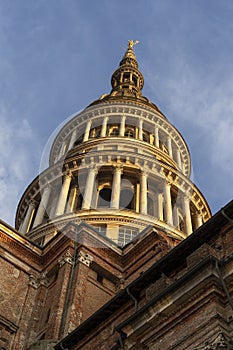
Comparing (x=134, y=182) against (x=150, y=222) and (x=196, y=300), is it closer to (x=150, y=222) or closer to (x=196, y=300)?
(x=150, y=222)

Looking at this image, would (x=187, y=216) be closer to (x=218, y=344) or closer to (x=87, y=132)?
(x=87, y=132)

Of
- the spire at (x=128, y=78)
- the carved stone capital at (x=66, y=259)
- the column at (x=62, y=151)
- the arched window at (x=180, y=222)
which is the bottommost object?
the carved stone capital at (x=66, y=259)

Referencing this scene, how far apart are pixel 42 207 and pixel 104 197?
426 cm

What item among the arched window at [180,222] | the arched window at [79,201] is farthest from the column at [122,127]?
the arched window at [180,222]

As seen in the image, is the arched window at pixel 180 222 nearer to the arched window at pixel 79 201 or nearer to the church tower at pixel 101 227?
the church tower at pixel 101 227

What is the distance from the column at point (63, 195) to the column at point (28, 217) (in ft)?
10.2

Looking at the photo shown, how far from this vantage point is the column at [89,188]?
36000mm

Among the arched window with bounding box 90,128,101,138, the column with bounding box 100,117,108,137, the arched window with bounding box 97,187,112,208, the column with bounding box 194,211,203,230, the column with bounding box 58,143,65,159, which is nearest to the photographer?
the arched window with bounding box 97,187,112,208

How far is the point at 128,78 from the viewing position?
64.8 m

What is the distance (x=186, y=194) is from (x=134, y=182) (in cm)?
426

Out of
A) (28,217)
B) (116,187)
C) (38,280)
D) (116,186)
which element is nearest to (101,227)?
(116,187)

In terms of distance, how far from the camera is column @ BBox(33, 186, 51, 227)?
3700 centimetres

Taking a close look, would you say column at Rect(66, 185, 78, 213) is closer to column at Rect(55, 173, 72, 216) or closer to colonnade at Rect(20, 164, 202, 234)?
colonnade at Rect(20, 164, 202, 234)

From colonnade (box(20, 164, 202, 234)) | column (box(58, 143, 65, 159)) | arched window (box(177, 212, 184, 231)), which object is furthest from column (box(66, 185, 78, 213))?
arched window (box(177, 212, 184, 231))
